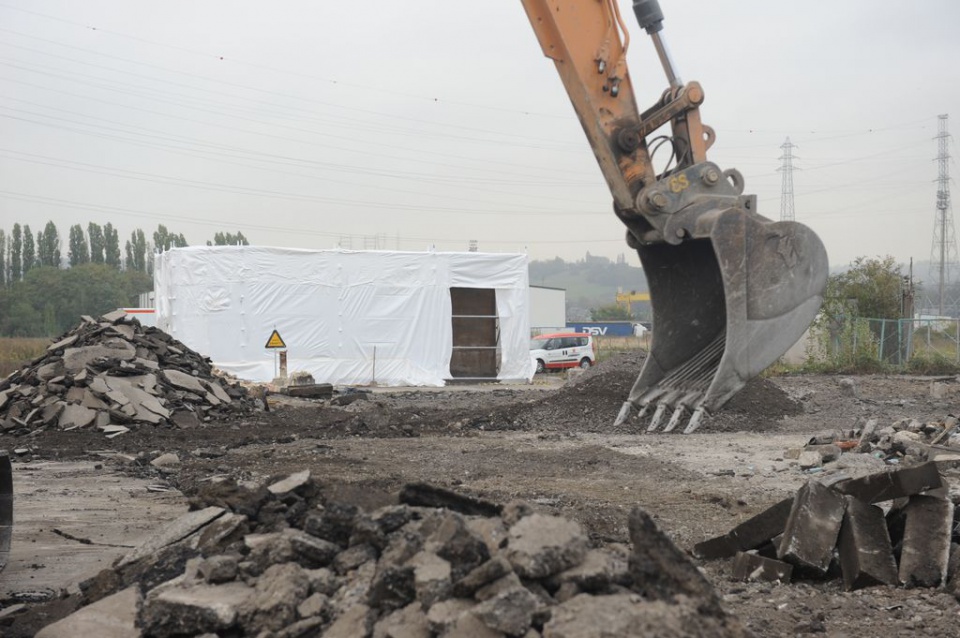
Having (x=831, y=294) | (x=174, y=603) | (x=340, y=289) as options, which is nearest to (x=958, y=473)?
(x=174, y=603)

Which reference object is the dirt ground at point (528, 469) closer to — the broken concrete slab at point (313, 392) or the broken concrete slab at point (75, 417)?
→ the broken concrete slab at point (75, 417)

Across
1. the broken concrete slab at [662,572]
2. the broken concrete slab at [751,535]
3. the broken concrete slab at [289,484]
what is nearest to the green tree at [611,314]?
the broken concrete slab at [751,535]

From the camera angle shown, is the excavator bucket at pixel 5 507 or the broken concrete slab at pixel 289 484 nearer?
the broken concrete slab at pixel 289 484

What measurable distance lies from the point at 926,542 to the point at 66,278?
5783 centimetres

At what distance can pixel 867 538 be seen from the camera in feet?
15.2

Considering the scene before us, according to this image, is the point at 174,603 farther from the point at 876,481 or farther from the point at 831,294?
the point at 831,294

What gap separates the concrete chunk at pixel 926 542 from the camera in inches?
176

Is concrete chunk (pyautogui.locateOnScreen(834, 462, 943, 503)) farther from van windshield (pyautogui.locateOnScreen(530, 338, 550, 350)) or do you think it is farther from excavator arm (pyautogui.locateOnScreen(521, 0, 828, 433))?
van windshield (pyautogui.locateOnScreen(530, 338, 550, 350))

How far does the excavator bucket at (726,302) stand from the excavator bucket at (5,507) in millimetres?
7296

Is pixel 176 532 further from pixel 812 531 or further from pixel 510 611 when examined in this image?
pixel 812 531

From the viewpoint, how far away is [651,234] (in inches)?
433

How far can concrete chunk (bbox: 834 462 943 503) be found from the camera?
183 inches

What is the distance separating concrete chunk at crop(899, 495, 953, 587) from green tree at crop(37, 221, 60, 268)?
228 ft

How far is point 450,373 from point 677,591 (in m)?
22.5
